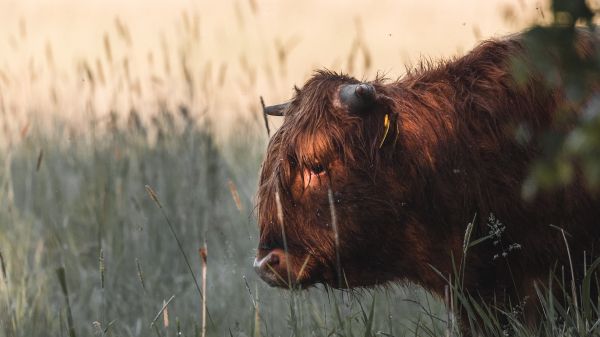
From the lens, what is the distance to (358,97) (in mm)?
3955

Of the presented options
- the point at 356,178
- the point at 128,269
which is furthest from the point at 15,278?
the point at 356,178

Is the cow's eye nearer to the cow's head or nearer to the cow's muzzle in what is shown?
the cow's head

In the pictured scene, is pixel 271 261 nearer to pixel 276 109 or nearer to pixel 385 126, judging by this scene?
pixel 385 126

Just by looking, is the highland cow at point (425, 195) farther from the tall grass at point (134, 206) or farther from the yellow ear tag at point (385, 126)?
the tall grass at point (134, 206)

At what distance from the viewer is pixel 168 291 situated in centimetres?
567

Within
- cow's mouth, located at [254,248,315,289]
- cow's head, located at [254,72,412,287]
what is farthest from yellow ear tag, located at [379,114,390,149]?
cow's mouth, located at [254,248,315,289]

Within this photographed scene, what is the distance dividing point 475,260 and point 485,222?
0.14 meters

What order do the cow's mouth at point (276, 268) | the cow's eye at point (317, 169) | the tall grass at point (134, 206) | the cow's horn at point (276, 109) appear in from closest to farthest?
the cow's mouth at point (276, 268) < the cow's eye at point (317, 169) < the cow's horn at point (276, 109) < the tall grass at point (134, 206)

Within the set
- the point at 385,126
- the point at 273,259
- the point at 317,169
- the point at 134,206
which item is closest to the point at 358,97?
the point at 385,126

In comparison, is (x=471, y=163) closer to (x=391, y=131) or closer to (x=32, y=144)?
(x=391, y=131)

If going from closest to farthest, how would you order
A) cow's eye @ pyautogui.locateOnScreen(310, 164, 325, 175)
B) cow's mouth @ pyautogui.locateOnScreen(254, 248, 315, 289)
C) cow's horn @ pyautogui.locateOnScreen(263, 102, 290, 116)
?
cow's mouth @ pyautogui.locateOnScreen(254, 248, 315, 289), cow's eye @ pyautogui.locateOnScreen(310, 164, 325, 175), cow's horn @ pyautogui.locateOnScreen(263, 102, 290, 116)

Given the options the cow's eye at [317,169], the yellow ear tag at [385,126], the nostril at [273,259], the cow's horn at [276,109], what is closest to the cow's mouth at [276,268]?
the nostril at [273,259]

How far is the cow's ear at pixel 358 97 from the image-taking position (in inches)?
155

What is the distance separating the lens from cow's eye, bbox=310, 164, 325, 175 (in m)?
4.00
